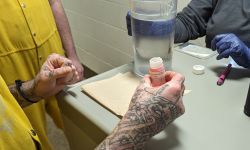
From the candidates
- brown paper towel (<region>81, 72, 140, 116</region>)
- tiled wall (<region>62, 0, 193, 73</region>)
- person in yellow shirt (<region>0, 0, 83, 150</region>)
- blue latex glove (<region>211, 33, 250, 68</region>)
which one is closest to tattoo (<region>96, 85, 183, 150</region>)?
brown paper towel (<region>81, 72, 140, 116</region>)

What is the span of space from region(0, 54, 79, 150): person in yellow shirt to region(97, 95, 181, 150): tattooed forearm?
0.25m

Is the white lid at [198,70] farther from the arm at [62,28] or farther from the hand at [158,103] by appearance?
the arm at [62,28]

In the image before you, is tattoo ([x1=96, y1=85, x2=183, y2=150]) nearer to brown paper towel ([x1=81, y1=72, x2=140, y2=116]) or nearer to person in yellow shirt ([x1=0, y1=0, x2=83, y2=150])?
brown paper towel ([x1=81, y1=72, x2=140, y2=116])

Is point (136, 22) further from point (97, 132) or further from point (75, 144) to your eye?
point (75, 144)

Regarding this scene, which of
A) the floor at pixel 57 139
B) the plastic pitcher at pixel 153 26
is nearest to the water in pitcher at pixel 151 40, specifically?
the plastic pitcher at pixel 153 26

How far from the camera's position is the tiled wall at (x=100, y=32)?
6.29ft

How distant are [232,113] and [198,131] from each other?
118mm

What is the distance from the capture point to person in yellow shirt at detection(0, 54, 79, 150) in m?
0.68

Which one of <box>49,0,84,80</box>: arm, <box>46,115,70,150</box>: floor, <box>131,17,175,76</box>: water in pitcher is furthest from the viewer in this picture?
<box>46,115,70,150</box>: floor

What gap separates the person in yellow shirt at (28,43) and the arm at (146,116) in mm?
545

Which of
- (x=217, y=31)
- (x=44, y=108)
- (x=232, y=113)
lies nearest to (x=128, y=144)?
(x=232, y=113)

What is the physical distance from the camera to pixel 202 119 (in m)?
0.68

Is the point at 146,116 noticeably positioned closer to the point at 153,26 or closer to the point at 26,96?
the point at 153,26

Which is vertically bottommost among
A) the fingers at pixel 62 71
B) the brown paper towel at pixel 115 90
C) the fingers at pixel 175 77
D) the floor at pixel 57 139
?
the floor at pixel 57 139
